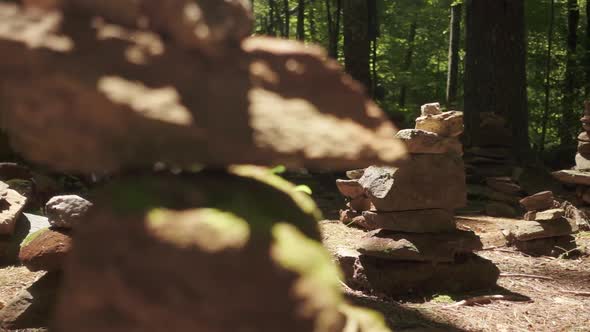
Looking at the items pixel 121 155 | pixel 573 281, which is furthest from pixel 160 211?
pixel 573 281

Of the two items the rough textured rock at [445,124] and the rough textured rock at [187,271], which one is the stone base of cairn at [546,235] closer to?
the rough textured rock at [445,124]

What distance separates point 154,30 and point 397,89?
18481 millimetres

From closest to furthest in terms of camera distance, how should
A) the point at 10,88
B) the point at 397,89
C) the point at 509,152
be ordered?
the point at 10,88 → the point at 509,152 → the point at 397,89

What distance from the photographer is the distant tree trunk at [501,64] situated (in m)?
10.7

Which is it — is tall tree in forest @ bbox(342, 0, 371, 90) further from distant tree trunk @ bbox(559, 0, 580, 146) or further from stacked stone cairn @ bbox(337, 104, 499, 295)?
distant tree trunk @ bbox(559, 0, 580, 146)

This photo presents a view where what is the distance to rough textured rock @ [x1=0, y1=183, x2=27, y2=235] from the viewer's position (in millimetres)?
5902

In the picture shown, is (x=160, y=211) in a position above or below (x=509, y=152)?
above

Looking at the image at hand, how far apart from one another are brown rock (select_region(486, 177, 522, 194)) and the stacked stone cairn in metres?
3.98

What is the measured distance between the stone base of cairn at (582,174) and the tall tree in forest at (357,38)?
3965mm

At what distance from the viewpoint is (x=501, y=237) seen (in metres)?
7.33

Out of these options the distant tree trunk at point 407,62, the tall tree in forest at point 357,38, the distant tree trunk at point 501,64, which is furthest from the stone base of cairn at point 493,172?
the distant tree trunk at point 407,62

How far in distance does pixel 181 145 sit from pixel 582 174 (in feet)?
27.2

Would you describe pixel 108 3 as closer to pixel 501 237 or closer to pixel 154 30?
pixel 154 30

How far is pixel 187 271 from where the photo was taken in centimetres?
148
